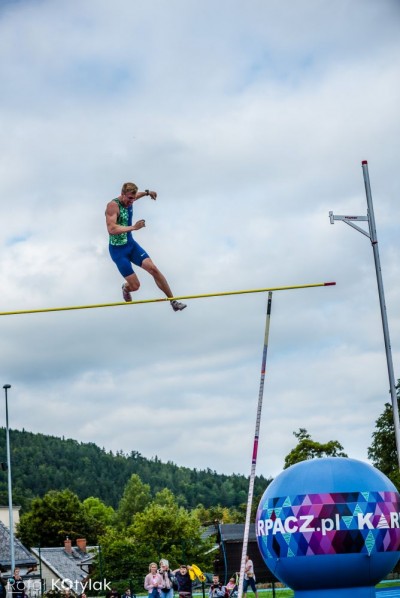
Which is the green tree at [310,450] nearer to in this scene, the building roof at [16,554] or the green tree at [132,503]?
the building roof at [16,554]

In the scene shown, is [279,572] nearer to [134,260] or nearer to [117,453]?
[134,260]

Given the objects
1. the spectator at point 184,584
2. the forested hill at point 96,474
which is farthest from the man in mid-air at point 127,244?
the forested hill at point 96,474

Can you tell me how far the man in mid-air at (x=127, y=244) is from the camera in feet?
47.0

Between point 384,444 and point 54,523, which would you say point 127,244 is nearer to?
point 384,444

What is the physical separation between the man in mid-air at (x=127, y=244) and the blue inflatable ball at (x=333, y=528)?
4245mm

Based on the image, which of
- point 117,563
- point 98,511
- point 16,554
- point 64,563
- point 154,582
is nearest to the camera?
point 154,582

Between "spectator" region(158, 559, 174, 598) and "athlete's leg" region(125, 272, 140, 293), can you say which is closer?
"athlete's leg" region(125, 272, 140, 293)

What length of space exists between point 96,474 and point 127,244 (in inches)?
5393

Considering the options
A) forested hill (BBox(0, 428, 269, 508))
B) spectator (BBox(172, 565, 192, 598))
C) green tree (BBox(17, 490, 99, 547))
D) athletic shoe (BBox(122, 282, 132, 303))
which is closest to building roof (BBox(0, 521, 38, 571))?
spectator (BBox(172, 565, 192, 598))

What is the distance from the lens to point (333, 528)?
1603 cm

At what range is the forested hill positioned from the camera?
139875 mm

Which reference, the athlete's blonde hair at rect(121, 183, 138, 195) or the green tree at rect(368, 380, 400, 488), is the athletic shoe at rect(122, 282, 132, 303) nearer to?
the athlete's blonde hair at rect(121, 183, 138, 195)

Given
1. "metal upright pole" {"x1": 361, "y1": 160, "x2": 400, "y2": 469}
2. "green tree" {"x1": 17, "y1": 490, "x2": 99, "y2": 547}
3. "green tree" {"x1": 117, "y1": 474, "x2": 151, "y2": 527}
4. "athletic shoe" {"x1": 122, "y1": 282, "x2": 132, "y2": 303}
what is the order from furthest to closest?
1. "green tree" {"x1": 117, "y1": 474, "x2": 151, "y2": 527}
2. "green tree" {"x1": 17, "y1": 490, "x2": 99, "y2": 547}
3. "metal upright pole" {"x1": 361, "y1": 160, "x2": 400, "y2": 469}
4. "athletic shoe" {"x1": 122, "y1": 282, "x2": 132, "y2": 303}

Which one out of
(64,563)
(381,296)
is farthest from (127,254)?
(64,563)
